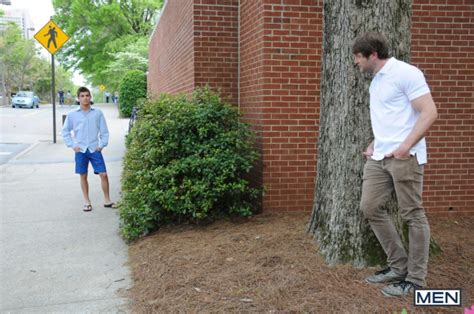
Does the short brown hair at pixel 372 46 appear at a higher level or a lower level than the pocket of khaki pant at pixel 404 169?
higher

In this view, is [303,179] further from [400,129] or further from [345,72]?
[400,129]

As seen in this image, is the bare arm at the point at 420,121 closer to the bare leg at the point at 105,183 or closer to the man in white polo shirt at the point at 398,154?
the man in white polo shirt at the point at 398,154

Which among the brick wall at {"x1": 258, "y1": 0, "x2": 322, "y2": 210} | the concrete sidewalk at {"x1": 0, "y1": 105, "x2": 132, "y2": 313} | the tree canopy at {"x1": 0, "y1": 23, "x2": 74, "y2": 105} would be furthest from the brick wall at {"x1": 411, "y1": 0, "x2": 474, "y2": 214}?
the tree canopy at {"x1": 0, "y1": 23, "x2": 74, "y2": 105}

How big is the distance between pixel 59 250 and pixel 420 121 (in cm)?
402

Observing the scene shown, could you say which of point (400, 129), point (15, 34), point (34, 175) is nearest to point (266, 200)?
point (400, 129)

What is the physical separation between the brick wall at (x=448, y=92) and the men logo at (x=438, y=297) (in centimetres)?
300

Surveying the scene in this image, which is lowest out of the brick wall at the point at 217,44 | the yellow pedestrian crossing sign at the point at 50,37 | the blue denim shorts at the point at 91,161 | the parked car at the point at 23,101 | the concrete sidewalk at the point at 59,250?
the concrete sidewalk at the point at 59,250

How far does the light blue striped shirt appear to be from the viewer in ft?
23.7

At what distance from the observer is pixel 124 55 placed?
3684 cm

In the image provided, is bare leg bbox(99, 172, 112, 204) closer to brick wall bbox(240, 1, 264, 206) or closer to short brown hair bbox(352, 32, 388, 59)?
brick wall bbox(240, 1, 264, 206)

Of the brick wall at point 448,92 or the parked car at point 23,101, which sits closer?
the brick wall at point 448,92

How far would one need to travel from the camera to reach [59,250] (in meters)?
5.48

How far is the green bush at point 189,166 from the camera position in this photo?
5465 mm

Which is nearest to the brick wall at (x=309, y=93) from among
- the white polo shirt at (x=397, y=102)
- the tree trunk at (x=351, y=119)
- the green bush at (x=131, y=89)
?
the tree trunk at (x=351, y=119)
